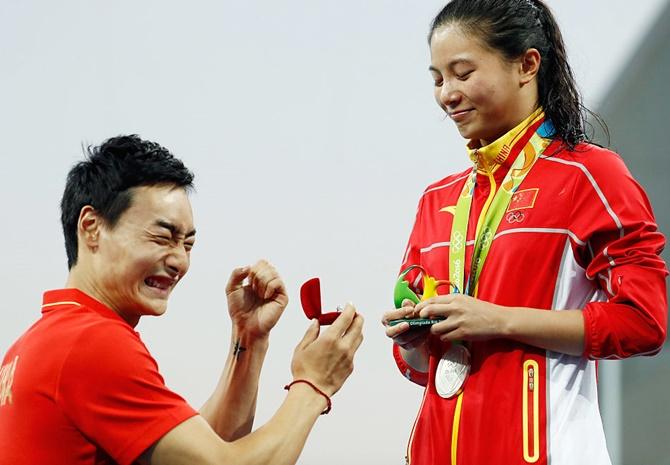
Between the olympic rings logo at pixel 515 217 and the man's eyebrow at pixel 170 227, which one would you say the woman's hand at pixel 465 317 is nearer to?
the olympic rings logo at pixel 515 217

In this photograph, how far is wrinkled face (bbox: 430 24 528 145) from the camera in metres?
1.64

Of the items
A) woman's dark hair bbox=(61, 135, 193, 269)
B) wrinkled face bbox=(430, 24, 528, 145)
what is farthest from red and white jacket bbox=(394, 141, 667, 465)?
woman's dark hair bbox=(61, 135, 193, 269)

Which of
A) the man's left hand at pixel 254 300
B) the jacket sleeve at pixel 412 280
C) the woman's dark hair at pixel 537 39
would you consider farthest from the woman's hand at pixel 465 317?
the man's left hand at pixel 254 300

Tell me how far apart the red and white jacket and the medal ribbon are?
16 mm

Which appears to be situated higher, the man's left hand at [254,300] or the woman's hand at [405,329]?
the man's left hand at [254,300]

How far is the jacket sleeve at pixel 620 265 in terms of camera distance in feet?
4.85

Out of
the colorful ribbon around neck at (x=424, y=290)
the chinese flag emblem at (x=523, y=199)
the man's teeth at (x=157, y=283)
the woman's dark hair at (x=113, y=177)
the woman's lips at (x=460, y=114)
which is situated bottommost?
the colorful ribbon around neck at (x=424, y=290)

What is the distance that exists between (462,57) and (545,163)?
0.23 meters

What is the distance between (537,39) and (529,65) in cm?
5

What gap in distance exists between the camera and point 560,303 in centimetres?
155

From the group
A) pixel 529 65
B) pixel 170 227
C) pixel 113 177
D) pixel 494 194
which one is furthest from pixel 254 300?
pixel 529 65

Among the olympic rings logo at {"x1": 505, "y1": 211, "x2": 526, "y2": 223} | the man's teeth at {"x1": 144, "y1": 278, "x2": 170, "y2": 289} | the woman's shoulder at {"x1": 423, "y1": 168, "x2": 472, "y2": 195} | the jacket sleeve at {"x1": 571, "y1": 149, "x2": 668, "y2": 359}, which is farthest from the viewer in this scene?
the woman's shoulder at {"x1": 423, "y1": 168, "x2": 472, "y2": 195}

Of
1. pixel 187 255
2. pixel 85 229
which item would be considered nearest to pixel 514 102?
pixel 187 255

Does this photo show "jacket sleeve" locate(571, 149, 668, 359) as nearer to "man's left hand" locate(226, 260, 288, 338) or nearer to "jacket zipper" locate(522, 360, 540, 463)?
"jacket zipper" locate(522, 360, 540, 463)
